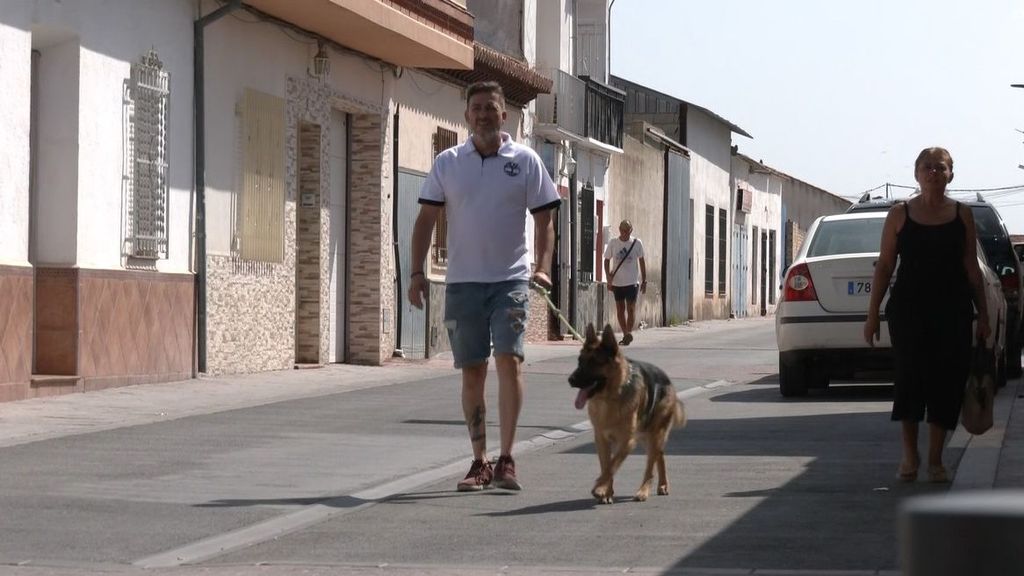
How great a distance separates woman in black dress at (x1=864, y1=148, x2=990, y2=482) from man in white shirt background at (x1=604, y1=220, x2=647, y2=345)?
17.4 m

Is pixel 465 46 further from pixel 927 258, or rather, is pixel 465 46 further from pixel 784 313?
pixel 927 258

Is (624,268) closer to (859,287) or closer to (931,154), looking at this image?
(859,287)

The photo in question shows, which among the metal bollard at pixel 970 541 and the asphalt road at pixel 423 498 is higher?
the metal bollard at pixel 970 541

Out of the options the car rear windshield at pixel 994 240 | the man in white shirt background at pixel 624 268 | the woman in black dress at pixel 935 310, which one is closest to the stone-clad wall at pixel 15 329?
the woman in black dress at pixel 935 310

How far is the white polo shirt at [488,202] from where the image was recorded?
26.6 feet

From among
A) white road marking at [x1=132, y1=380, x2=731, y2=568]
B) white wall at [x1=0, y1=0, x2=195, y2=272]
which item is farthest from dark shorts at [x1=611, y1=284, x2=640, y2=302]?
white road marking at [x1=132, y1=380, x2=731, y2=568]

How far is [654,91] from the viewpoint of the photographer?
47938 millimetres

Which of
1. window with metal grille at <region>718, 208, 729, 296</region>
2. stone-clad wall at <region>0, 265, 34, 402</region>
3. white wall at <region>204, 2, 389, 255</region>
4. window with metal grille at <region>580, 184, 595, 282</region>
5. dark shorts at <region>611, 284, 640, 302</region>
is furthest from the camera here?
window with metal grille at <region>718, 208, 729, 296</region>

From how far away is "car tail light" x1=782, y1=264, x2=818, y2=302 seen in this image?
14.5 m

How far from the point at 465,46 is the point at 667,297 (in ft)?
61.7

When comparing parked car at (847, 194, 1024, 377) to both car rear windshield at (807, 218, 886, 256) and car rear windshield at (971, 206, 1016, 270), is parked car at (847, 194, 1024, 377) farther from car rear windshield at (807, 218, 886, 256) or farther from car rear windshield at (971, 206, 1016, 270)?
car rear windshield at (807, 218, 886, 256)

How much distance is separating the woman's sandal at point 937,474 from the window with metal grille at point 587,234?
81.4 feet

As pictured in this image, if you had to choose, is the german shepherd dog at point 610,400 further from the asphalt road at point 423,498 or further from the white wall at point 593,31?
the white wall at point 593,31

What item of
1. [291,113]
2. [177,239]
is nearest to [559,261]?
[291,113]
